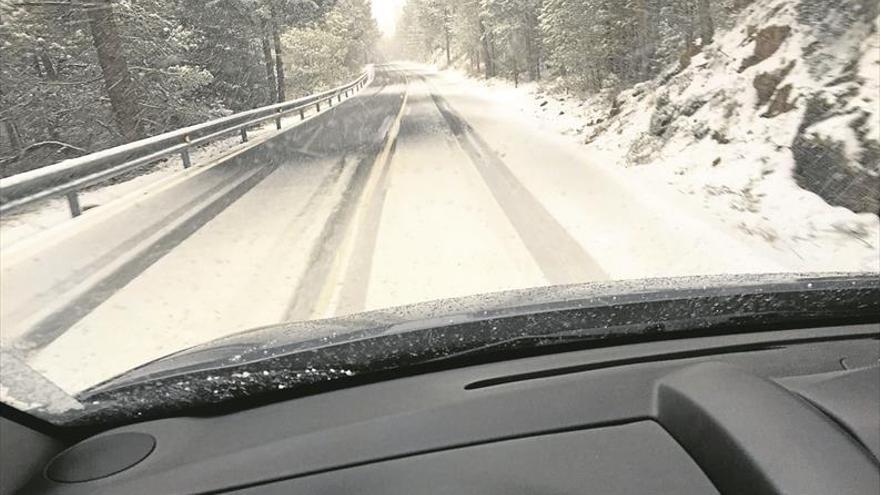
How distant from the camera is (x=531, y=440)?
5.39 ft

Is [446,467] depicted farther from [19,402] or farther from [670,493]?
[19,402]

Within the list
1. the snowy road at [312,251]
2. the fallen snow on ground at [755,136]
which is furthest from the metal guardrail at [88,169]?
the fallen snow on ground at [755,136]

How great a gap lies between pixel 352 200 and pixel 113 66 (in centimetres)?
385

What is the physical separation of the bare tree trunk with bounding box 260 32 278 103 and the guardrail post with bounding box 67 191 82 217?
23.9 feet

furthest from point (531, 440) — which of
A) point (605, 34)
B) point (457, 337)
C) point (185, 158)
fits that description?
A: point (605, 34)

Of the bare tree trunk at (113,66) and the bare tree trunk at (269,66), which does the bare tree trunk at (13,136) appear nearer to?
the bare tree trunk at (113,66)

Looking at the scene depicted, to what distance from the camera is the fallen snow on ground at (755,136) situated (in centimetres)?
679

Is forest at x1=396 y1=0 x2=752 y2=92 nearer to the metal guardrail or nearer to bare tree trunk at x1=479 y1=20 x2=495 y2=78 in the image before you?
bare tree trunk at x1=479 y1=20 x2=495 y2=78

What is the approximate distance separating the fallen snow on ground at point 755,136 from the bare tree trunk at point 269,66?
734 cm

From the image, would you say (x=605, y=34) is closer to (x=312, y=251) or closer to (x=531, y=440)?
(x=312, y=251)

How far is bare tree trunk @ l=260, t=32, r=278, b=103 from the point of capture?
1350cm

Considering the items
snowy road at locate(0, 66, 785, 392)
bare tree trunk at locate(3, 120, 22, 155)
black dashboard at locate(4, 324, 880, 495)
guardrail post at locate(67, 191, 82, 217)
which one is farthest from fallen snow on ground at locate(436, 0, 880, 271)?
guardrail post at locate(67, 191, 82, 217)

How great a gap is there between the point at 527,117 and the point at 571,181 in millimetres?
11912

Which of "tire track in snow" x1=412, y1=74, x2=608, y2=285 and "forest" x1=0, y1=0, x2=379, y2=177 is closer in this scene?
"forest" x1=0, y1=0, x2=379, y2=177
